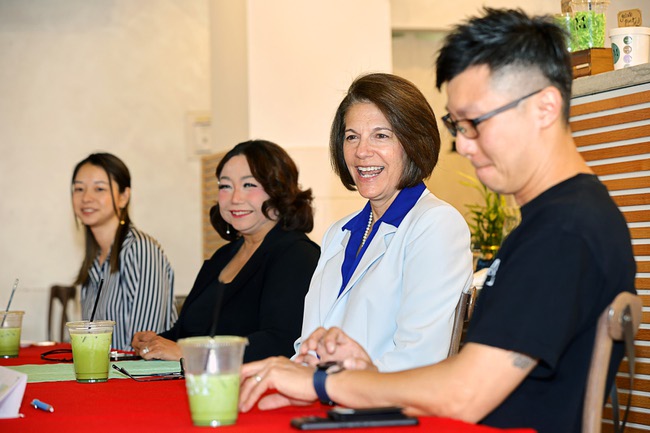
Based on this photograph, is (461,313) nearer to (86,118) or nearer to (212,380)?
(212,380)

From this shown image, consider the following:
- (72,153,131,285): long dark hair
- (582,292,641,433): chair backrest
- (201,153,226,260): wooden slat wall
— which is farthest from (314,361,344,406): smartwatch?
(201,153,226,260): wooden slat wall

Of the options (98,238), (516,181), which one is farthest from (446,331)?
(98,238)

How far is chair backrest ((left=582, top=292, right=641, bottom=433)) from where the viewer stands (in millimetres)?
1670

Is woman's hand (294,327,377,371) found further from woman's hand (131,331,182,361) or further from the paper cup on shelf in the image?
the paper cup on shelf

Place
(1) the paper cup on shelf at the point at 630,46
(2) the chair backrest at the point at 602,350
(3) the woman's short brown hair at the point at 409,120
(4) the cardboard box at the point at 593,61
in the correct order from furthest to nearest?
(4) the cardboard box at the point at 593,61 < (1) the paper cup on shelf at the point at 630,46 < (3) the woman's short brown hair at the point at 409,120 < (2) the chair backrest at the point at 602,350

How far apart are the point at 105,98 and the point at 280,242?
139 inches

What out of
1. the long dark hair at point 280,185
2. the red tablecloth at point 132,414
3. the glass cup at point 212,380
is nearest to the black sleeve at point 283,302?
the long dark hair at point 280,185

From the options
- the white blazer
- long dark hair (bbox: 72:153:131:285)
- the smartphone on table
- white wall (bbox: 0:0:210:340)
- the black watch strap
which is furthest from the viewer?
white wall (bbox: 0:0:210:340)

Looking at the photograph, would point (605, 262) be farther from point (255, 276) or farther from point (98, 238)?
point (98, 238)

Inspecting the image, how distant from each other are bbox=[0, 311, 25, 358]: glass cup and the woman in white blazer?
1.21m

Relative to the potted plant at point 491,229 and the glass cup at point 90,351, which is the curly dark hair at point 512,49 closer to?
the glass cup at point 90,351

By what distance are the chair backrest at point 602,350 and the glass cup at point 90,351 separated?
131 centimetres

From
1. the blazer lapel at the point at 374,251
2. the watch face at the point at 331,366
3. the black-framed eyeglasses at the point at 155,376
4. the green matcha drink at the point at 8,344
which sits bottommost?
the green matcha drink at the point at 8,344

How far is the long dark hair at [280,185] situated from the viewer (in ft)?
12.2
